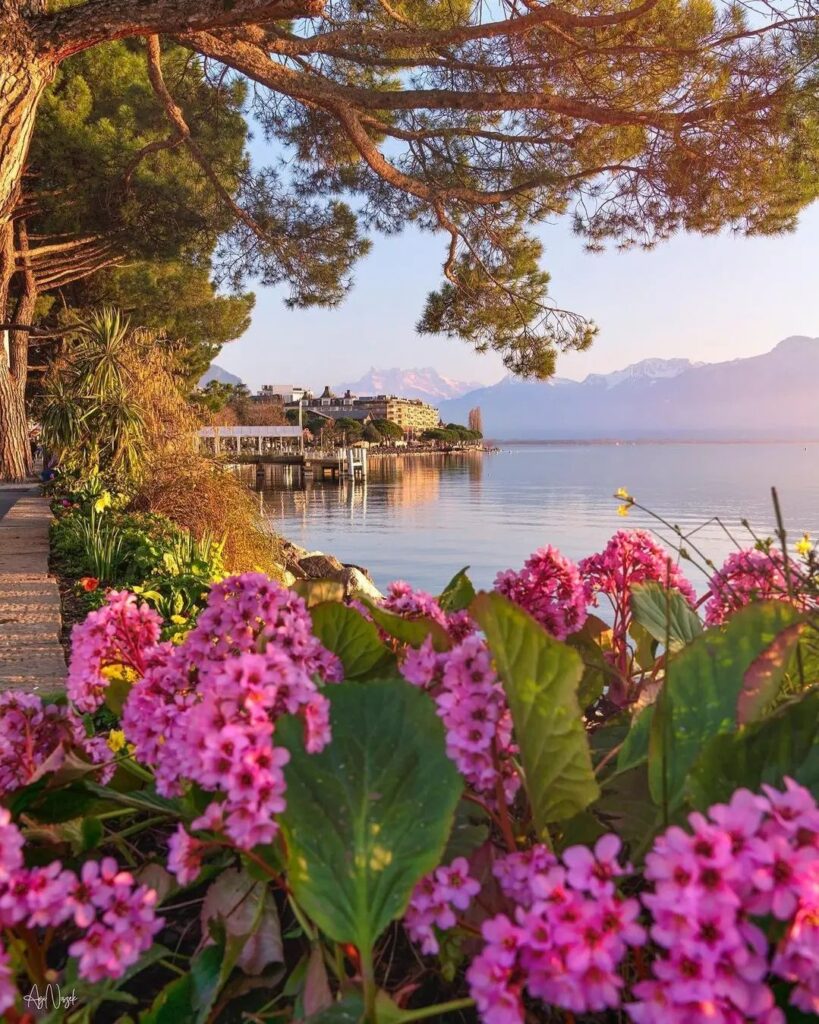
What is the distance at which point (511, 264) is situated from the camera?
9.04 m

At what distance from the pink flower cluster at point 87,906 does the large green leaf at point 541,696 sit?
268 mm

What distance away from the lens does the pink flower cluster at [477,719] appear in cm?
52

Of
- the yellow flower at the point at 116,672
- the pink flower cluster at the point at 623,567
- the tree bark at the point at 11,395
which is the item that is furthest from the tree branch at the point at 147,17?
the tree bark at the point at 11,395

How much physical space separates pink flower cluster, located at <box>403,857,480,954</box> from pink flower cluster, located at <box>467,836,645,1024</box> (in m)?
0.06

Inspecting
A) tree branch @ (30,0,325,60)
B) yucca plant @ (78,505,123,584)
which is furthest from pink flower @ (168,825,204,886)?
tree branch @ (30,0,325,60)

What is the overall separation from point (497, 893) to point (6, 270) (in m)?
15.7

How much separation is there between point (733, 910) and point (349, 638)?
455mm

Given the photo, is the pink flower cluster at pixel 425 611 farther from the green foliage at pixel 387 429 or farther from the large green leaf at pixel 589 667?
the green foliage at pixel 387 429

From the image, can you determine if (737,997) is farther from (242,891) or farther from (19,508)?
(19,508)

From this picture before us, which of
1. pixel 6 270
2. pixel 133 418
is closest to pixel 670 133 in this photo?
pixel 133 418

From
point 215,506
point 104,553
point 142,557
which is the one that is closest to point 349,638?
point 142,557

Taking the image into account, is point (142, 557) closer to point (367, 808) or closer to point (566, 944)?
point (367, 808)

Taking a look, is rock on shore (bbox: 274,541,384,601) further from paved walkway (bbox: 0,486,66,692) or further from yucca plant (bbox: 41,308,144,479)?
paved walkway (bbox: 0,486,66,692)

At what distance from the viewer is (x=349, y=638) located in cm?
77
